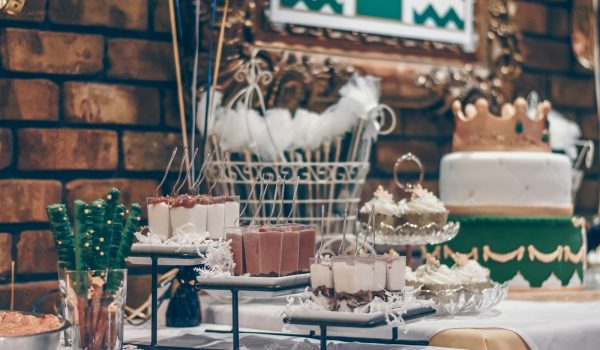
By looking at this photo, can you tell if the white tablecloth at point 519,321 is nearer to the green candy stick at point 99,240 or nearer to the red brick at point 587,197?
the green candy stick at point 99,240

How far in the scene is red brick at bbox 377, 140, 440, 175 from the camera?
3.17 m

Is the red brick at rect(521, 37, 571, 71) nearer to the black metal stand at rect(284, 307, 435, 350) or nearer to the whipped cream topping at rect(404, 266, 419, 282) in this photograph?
the whipped cream topping at rect(404, 266, 419, 282)

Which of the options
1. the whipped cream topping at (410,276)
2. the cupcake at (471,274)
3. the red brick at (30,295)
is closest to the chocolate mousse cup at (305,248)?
the whipped cream topping at (410,276)

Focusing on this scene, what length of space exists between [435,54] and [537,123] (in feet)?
1.83

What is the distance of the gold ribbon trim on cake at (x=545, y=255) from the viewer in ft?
8.86

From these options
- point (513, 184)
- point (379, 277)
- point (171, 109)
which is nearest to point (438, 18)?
point (513, 184)

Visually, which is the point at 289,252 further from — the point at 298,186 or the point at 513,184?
the point at 513,184

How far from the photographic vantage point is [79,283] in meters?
1.83

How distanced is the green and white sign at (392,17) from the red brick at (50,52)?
0.52m

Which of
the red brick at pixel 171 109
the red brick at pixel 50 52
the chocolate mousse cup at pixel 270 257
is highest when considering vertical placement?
the red brick at pixel 50 52

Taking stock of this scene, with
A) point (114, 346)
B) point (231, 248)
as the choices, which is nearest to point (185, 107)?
Result: point (231, 248)

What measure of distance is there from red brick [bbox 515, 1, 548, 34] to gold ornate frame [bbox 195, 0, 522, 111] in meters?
0.18

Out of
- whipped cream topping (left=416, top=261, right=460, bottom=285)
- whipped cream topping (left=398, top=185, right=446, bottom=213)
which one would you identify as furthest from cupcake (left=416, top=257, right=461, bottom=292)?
whipped cream topping (left=398, top=185, right=446, bottom=213)

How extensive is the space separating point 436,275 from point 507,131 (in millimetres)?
585
